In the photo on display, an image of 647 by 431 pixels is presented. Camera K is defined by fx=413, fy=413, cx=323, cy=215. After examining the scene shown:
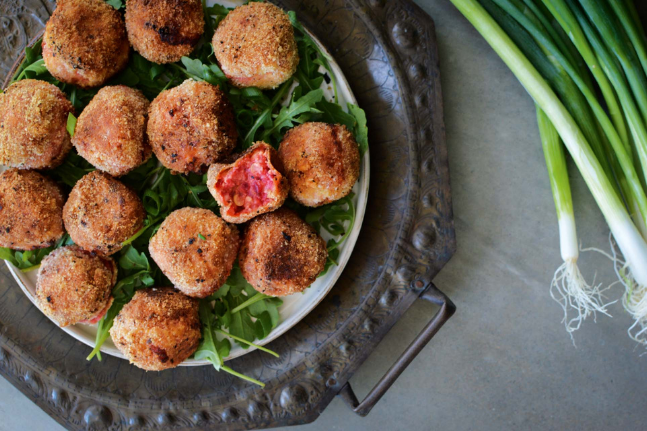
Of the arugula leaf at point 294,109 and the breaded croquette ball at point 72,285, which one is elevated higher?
the arugula leaf at point 294,109

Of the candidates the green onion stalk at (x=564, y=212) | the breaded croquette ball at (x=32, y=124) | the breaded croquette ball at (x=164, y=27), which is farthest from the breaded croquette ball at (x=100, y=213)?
the green onion stalk at (x=564, y=212)

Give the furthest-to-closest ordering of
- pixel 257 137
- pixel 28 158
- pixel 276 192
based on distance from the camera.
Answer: pixel 257 137 < pixel 28 158 < pixel 276 192

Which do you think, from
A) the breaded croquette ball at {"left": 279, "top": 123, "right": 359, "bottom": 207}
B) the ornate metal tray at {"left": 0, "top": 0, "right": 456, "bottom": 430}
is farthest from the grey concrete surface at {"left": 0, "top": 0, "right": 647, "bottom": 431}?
the breaded croquette ball at {"left": 279, "top": 123, "right": 359, "bottom": 207}

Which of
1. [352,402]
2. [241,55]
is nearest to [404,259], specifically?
[352,402]

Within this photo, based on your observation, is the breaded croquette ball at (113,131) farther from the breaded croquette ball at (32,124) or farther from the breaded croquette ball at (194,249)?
the breaded croquette ball at (194,249)

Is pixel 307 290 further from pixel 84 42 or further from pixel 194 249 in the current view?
pixel 84 42

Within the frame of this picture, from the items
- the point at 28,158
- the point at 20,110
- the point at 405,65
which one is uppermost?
the point at 405,65

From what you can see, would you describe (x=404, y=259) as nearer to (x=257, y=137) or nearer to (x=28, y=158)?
(x=257, y=137)
